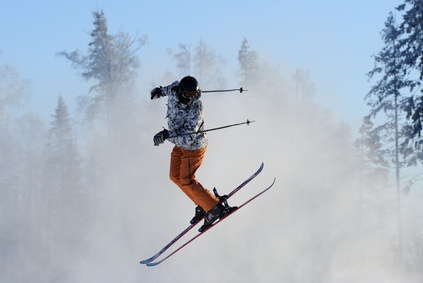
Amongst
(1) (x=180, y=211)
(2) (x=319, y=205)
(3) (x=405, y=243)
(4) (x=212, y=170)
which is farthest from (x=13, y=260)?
(3) (x=405, y=243)

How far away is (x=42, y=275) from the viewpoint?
32.7 m

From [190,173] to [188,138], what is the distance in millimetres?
553

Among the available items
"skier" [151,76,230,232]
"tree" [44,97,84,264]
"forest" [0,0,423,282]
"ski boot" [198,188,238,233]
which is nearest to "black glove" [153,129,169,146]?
"skier" [151,76,230,232]

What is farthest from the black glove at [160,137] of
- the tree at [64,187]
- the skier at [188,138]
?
the tree at [64,187]

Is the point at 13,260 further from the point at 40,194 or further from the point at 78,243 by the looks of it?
the point at 40,194

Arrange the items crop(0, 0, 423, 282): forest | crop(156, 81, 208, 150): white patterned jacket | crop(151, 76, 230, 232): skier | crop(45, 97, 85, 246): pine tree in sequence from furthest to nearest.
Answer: crop(45, 97, 85, 246): pine tree
crop(0, 0, 423, 282): forest
crop(156, 81, 208, 150): white patterned jacket
crop(151, 76, 230, 232): skier

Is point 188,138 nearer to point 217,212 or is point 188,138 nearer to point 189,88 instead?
point 189,88

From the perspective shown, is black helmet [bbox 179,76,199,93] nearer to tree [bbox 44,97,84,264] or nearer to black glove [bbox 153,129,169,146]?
black glove [bbox 153,129,169,146]

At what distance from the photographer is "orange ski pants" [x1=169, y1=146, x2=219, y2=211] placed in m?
8.43

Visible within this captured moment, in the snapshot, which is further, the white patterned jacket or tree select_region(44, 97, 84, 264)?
tree select_region(44, 97, 84, 264)

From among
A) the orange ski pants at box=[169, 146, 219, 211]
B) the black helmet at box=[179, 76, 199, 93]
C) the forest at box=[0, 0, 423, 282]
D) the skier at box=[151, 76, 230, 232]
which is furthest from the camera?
the forest at box=[0, 0, 423, 282]

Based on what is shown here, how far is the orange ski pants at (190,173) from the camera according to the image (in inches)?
332

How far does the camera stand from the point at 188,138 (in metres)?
8.19

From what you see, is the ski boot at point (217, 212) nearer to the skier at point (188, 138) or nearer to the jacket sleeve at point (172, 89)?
the skier at point (188, 138)
